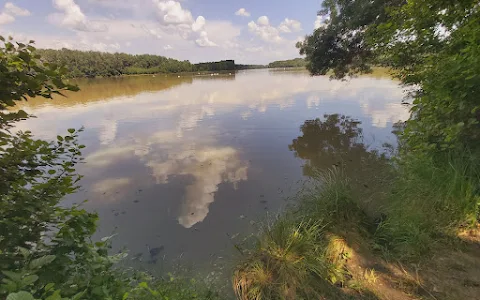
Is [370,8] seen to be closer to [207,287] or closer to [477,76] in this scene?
[477,76]

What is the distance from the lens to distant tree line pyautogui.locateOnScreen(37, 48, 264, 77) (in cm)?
9538

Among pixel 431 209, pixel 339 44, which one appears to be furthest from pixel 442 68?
pixel 339 44

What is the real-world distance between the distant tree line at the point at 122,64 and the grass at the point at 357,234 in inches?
3466

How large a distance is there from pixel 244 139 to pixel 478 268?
36.8ft

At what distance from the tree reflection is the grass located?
412 centimetres

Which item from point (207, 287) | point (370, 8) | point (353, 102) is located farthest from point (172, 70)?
point (207, 287)

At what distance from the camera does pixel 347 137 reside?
13.7 m

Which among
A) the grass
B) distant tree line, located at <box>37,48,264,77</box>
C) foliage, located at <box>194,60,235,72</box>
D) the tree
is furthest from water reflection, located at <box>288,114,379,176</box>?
foliage, located at <box>194,60,235,72</box>

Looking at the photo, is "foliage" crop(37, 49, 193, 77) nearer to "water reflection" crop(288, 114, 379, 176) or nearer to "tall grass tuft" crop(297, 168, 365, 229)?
"water reflection" crop(288, 114, 379, 176)

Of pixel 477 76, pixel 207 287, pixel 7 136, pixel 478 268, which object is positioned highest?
pixel 477 76

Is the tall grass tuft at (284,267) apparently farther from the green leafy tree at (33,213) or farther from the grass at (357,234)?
the green leafy tree at (33,213)

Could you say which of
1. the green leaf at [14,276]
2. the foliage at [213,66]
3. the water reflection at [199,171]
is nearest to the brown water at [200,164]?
the water reflection at [199,171]

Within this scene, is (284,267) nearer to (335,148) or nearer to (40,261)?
(40,261)

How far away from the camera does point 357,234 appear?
4.45 meters
